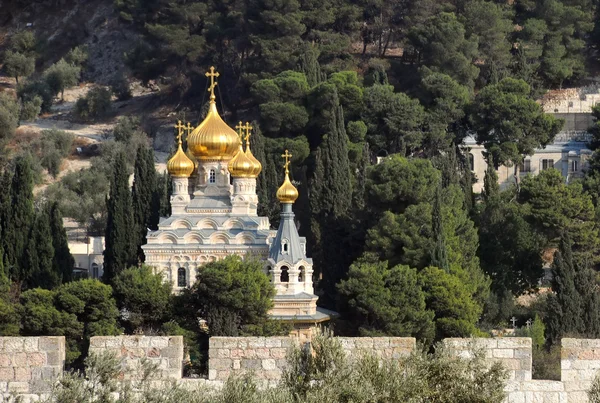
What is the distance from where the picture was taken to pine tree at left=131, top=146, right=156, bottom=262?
202 feet

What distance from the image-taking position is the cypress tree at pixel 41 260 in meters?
55.9

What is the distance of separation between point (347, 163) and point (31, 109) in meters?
29.4

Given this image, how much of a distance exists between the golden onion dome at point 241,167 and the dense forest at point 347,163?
2.44 metres

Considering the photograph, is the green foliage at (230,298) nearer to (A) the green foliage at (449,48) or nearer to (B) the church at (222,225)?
(B) the church at (222,225)

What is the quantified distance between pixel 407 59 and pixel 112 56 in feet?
72.0

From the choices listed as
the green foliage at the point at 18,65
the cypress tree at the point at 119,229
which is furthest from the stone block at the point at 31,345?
the green foliage at the point at 18,65

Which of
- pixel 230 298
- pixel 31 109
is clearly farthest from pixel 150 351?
pixel 31 109

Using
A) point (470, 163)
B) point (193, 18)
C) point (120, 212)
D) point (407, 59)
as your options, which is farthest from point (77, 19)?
point (120, 212)

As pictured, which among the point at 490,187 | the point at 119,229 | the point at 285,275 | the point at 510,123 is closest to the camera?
the point at 285,275

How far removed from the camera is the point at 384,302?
5156 cm

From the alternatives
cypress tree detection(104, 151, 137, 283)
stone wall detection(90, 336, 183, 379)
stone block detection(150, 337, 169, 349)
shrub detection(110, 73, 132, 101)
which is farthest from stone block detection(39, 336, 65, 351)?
shrub detection(110, 73, 132, 101)

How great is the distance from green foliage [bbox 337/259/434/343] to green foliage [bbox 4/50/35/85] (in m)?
48.3

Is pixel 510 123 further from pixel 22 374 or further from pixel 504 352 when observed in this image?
pixel 22 374

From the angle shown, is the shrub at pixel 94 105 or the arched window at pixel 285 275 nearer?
the arched window at pixel 285 275
